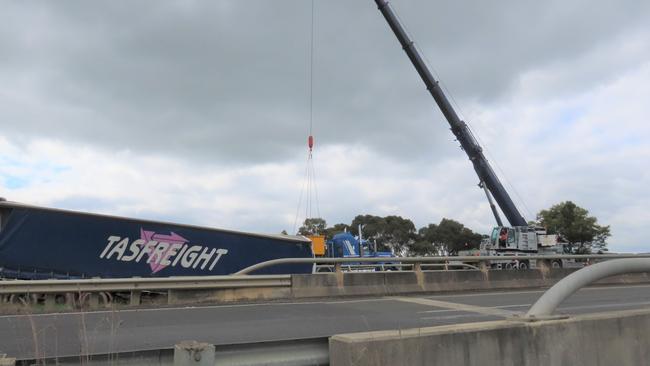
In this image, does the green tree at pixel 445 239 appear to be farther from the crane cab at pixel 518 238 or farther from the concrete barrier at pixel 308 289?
the concrete barrier at pixel 308 289

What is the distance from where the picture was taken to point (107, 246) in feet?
49.9

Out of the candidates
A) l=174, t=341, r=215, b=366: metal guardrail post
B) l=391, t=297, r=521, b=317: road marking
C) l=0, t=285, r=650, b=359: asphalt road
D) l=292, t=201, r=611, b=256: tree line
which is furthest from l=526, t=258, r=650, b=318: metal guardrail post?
l=292, t=201, r=611, b=256: tree line

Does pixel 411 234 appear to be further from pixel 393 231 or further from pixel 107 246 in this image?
pixel 107 246

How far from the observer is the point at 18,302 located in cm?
1152

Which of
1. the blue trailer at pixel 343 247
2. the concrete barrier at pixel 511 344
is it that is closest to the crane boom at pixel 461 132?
the blue trailer at pixel 343 247

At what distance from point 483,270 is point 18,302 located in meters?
13.5

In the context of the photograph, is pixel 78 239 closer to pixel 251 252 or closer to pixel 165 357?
pixel 251 252

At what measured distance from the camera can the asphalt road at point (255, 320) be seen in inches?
306

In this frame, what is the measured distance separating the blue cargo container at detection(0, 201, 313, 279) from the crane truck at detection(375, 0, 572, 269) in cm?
2316

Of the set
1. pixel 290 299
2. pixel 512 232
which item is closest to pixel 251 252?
pixel 290 299

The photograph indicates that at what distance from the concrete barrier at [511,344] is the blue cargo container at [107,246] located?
42.2 ft

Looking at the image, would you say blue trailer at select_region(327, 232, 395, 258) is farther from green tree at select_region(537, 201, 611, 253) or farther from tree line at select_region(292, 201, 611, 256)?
tree line at select_region(292, 201, 611, 256)

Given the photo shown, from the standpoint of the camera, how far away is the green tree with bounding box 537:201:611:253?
75.3 metres

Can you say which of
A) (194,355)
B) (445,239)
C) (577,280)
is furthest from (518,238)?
(445,239)
